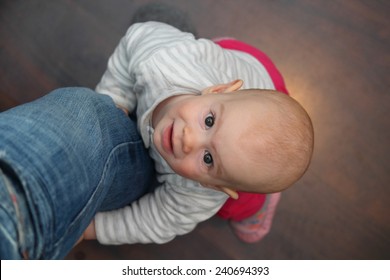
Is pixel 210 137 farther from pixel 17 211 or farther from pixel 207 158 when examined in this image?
pixel 17 211

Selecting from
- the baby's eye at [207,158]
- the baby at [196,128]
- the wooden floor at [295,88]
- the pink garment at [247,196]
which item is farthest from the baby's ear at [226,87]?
the wooden floor at [295,88]

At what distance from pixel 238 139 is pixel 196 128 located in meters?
0.07

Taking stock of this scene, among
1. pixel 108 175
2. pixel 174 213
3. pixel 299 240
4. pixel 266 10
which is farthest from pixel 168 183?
pixel 266 10

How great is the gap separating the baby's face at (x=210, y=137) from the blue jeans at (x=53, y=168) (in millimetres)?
92

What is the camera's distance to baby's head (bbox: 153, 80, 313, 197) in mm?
535

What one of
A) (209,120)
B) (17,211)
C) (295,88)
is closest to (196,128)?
(209,120)

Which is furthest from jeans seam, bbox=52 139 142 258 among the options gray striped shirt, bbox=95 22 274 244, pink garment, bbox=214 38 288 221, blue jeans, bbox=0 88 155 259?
pink garment, bbox=214 38 288 221

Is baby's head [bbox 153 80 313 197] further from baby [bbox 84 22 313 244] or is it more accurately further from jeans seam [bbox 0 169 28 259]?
jeans seam [bbox 0 169 28 259]

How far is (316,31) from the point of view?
1002mm

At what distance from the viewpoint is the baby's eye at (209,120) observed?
58 centimetres

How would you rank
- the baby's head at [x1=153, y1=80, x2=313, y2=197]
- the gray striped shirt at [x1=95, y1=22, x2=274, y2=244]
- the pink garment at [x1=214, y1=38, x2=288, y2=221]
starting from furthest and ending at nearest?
the pink garment at [x1=214, y1=38, x2=288, y2=221], the gray striped shirt at [x1=95, y1=22, x2=274, y2=244], the baby's head at [x1=153, y1=80, x2=313, y2=197]

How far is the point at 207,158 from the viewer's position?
583 millimetres

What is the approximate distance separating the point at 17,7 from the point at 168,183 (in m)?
0.61

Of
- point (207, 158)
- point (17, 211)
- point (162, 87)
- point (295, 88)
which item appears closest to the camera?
point (17, 211)
